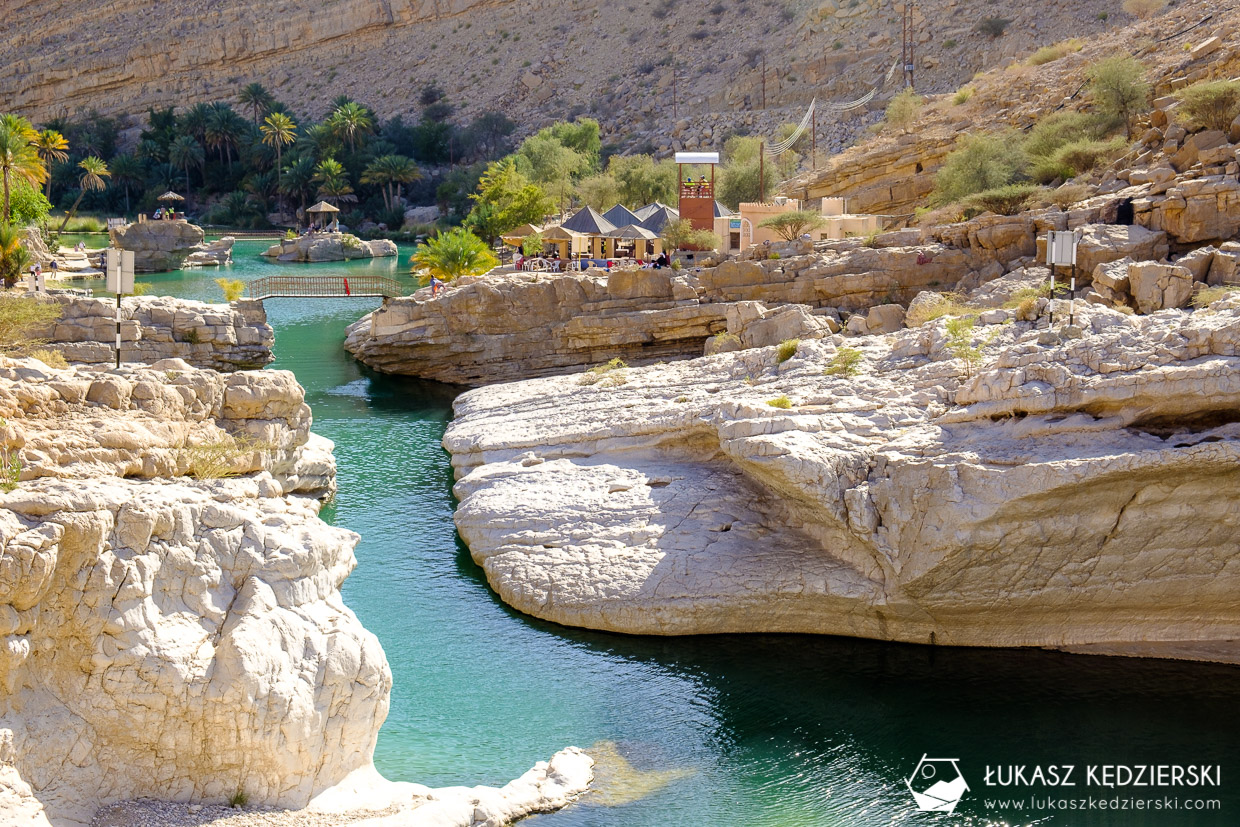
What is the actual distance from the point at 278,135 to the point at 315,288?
140 ft

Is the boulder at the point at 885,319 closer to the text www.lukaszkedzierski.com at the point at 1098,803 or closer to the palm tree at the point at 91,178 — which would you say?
the text www.lukaszkedzierski.com at the point at 1098,803

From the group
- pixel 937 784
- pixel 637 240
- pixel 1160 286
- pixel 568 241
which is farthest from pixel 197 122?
pixel 937 784

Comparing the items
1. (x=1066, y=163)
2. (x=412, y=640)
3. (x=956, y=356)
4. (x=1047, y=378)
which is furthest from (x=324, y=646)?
(x=1066, y=163)

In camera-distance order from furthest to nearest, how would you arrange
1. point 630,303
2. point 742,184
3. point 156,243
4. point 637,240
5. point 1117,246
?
1. point 156,243
2. point 742,184
3. point 637,240
4. point 630,303
5. point 1117,246

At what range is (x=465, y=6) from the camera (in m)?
95.0

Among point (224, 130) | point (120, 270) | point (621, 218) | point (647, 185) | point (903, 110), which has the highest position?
point (224, 130)

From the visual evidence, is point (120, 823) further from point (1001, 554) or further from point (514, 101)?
point (514, 101)

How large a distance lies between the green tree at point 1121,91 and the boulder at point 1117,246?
39.6ft

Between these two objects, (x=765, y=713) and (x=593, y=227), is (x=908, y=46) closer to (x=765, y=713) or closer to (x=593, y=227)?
(x=593, y=227)

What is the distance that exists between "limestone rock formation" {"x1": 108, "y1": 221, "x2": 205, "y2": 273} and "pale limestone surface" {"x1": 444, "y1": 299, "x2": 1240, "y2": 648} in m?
45.0

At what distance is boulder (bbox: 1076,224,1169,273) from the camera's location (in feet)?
71.9

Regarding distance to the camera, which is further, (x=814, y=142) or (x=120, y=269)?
(x=814, y=142)

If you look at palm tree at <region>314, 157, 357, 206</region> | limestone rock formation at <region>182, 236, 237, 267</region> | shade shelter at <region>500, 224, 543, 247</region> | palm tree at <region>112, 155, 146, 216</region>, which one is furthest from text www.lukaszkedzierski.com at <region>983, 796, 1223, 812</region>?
palm tree at <region>112, 155, 146, 216</region>

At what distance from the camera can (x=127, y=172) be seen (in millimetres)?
80062
